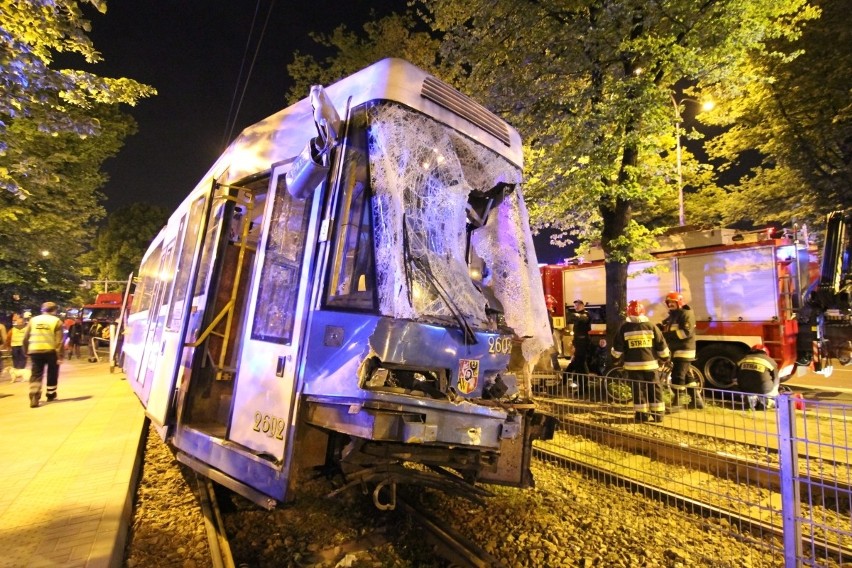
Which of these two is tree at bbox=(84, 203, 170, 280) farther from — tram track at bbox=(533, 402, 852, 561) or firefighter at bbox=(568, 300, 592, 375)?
tram track at bbox=(533, 402, 852, 561)

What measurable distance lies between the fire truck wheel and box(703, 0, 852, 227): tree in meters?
6.68

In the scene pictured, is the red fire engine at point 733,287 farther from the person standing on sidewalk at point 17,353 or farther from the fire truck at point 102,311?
the fire truck at point 102,311

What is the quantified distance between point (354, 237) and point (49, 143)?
55.7 feet

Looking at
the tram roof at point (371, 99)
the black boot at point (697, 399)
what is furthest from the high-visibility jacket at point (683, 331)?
the tram roof at point (371, 99)

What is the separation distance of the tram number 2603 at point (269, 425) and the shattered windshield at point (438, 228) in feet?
3.52

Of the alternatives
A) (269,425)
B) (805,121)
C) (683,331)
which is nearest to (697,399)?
(683,331)

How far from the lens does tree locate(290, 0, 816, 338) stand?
8.41m

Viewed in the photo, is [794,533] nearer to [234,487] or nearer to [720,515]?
[720,515]

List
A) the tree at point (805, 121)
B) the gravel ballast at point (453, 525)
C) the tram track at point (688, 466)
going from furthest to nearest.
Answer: the tree at point (805, 121), the tram track at point (688, 466), the gravel ballast at point (453, 525)

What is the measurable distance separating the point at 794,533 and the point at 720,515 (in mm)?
1154

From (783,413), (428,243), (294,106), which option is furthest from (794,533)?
(294,106)

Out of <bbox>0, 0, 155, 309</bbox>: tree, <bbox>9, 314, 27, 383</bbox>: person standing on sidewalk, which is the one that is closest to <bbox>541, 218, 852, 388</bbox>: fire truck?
<bbox>0, 0, 155, 309</bbox>: tree

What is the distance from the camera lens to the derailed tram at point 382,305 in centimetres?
301

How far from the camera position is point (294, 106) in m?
4.06
